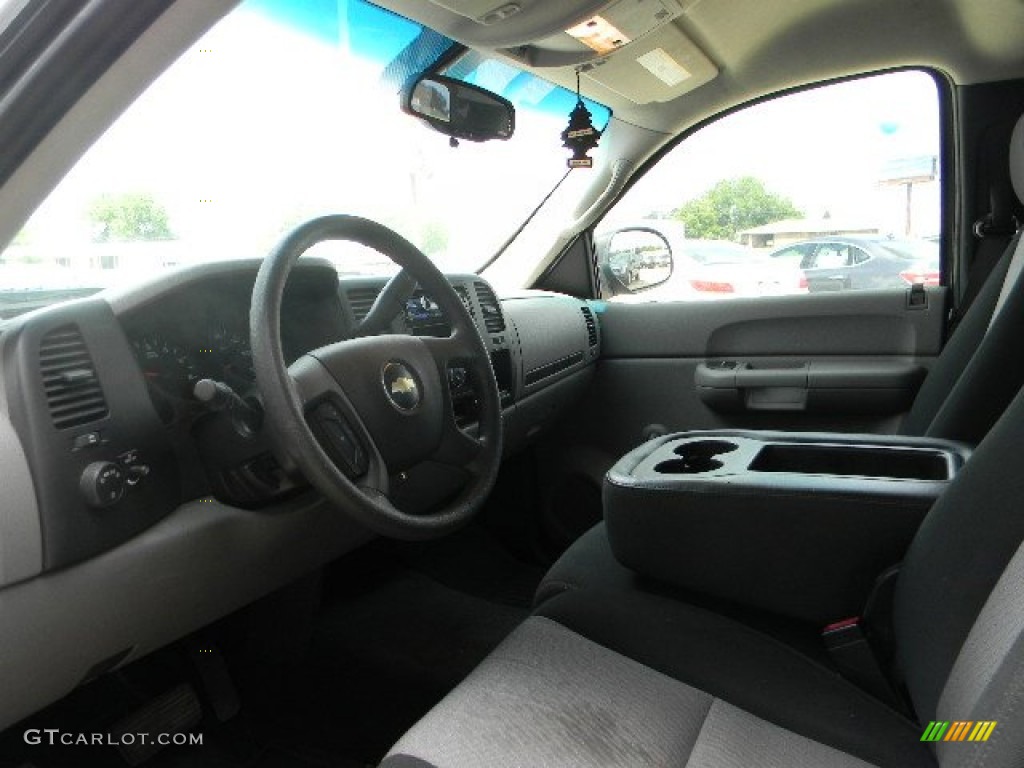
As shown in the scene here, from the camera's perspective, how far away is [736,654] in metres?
1.23

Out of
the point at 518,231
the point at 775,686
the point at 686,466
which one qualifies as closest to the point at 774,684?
the point at 775,686

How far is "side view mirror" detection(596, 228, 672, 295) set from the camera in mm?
3221

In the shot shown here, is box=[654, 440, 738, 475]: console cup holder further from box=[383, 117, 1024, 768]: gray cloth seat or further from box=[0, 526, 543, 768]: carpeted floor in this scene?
box=[0, 526, 543, 768]: carpeted floor

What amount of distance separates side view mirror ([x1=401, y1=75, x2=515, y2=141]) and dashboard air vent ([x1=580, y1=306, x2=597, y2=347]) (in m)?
0.85

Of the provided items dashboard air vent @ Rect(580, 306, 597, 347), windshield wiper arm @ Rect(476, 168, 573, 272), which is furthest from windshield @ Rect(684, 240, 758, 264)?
windshield wiper arm @ Rect(476, 168, 573, 272)

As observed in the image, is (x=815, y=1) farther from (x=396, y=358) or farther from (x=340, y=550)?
(x=340, y=550)

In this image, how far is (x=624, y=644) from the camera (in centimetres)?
129

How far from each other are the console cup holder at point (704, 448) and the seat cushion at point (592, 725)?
2.15ft

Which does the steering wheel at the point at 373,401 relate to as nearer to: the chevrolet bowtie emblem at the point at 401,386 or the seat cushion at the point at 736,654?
the chevrolet bowtie emblem at the point at 401,386

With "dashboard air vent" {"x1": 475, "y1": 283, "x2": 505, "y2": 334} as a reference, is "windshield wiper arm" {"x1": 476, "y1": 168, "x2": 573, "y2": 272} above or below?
above

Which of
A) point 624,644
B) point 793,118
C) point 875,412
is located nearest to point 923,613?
point 624,644

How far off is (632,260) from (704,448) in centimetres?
160

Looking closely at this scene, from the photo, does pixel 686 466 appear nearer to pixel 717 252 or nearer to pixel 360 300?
pixel 360 300

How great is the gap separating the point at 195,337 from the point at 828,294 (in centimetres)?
214
